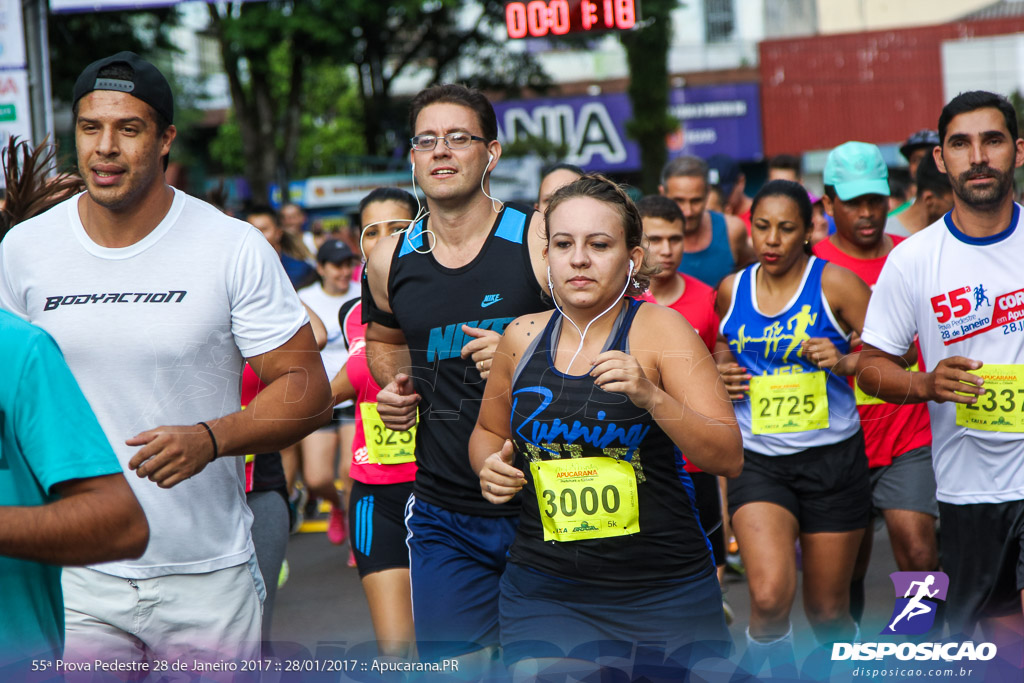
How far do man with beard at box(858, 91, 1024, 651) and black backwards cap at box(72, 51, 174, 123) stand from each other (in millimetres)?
2464

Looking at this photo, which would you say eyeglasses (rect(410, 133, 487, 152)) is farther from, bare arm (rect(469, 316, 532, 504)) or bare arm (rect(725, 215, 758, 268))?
bare arm (rect(725, 215, 758, 268))

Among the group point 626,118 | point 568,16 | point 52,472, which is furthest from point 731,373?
point 626,118

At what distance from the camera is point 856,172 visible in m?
5.45

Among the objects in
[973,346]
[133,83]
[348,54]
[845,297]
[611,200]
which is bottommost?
[973,346]

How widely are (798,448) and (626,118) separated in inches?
1198

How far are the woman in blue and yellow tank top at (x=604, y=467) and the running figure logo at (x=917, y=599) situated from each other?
4.00 ft

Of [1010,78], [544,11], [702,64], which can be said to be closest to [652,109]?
[544,11]

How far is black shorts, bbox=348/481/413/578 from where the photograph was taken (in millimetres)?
4156

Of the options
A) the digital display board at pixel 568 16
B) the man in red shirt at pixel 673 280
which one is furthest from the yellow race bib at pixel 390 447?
the digital display board at pixel 568 16

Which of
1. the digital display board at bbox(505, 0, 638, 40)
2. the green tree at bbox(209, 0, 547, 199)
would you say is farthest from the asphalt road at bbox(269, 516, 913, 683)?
the green tree at bbox(209, 0, 547, 199)

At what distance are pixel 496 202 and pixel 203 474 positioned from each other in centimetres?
134

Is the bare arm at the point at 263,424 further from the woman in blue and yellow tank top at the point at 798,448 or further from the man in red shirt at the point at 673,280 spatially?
the man in red shirt at the point at 673,280

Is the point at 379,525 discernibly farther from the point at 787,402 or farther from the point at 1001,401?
the point at 1001,401

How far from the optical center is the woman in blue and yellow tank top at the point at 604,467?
3041 mm
